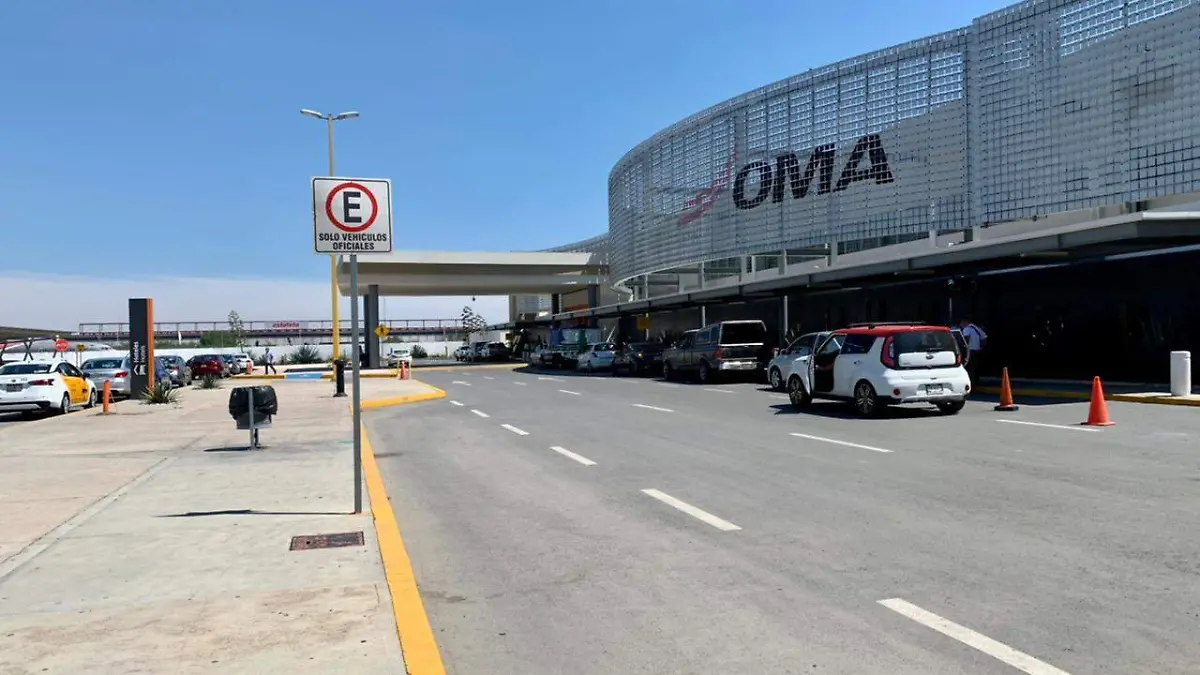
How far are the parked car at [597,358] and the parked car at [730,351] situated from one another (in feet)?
43.7

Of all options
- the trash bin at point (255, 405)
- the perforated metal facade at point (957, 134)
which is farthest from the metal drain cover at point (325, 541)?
the perforated metal facade at point (957, 134)

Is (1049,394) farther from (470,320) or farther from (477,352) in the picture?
(470,320)

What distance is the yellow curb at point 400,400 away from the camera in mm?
24417

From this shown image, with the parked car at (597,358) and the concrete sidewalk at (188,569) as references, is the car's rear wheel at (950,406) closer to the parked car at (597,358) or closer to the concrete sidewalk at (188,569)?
the concrete sidewalk at (188,569)

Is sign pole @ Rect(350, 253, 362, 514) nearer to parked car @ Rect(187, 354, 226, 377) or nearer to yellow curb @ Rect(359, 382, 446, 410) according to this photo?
yellow curb @ Rect(359, 382, 446, 410)

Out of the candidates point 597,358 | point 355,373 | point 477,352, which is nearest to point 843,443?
point 355,373

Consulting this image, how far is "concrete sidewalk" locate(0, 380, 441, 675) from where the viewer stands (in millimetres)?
4656

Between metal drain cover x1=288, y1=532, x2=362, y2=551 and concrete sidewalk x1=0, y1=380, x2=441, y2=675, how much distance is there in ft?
0.35

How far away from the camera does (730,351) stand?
29.5 m

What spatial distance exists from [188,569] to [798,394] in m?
14.8

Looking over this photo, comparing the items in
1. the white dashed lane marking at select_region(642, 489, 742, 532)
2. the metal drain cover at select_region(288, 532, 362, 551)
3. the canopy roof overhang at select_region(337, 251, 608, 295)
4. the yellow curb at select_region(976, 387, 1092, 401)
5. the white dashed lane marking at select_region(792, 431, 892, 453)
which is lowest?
the white dashed lane marking at select_region(642, 489, 742, 532)

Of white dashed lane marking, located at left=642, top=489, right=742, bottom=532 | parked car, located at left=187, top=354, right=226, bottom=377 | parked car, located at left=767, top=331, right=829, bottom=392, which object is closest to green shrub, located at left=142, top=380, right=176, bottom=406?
parked car, located at left=767, top=331, right=829, bottom=392

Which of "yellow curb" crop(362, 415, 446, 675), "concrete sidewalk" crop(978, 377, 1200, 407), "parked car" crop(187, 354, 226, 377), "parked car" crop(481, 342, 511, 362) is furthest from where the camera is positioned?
"parked car" crop(481, 342, 511, 362)

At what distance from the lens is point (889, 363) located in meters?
16.3
